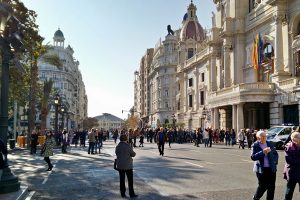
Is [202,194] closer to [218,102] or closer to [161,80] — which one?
[218,102]

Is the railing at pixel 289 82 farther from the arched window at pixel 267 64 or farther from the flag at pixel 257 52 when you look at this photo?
the flag at pixel 257 52

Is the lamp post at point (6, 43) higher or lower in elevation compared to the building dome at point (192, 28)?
lower

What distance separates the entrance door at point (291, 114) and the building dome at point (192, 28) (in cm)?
4446

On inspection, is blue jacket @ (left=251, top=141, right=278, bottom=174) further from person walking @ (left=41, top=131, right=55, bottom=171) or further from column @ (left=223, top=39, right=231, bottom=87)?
column @ (left=223, top=39, right=231, bottom=87)

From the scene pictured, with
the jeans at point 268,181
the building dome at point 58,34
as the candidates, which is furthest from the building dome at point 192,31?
the jeans at point 268,181

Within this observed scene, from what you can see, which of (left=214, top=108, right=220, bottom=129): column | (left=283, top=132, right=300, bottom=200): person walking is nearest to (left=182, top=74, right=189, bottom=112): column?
(left=214, top=108, right=220, bottom=129): column

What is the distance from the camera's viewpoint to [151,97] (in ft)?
391

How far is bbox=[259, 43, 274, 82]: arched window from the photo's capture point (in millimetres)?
39500

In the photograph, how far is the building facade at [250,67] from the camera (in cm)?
3531

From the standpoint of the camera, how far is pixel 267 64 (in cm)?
4022

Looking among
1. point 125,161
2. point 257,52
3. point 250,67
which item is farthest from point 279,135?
point 125,161

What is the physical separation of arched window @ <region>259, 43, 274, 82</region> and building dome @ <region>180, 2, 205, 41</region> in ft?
123

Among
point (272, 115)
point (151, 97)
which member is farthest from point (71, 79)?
point (272, 115)

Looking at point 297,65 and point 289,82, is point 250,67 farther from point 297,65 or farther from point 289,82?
point 289,82
